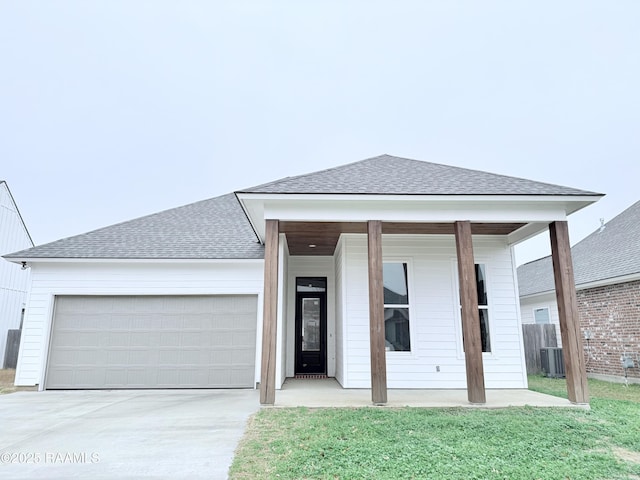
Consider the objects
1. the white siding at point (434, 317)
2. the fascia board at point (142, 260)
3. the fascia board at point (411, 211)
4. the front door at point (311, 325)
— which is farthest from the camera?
the front door at point (311, 325)

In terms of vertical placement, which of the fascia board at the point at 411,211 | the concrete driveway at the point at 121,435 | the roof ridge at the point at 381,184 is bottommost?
the concrete driveway at the point at 121,435

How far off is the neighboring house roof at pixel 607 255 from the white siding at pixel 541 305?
10.6 inches

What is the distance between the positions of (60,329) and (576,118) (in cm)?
2385

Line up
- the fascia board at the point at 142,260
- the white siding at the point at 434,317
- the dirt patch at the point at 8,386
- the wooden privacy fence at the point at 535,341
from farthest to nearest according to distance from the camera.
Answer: the wooden privacy fence at the point at 535,341 < the fascia board at the point at 142,260 < the dirt patch at the point at 8,386 < the white siding at the point at 434,317

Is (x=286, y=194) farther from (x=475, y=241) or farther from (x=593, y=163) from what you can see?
(x=593, y=163)

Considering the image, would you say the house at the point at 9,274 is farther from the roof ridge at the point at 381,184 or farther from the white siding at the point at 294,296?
the roof ridge at the point at 381,184

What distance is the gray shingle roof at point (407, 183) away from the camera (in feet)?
20.7

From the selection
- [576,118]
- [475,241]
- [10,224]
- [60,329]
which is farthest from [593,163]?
[10,224]

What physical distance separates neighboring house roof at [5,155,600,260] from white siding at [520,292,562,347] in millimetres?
8446

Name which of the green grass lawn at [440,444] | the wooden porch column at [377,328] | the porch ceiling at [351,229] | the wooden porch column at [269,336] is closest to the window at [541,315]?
the porch ceiling at [351,229]

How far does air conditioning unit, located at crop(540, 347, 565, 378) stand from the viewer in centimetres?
1055

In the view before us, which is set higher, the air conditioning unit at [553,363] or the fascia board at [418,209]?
the fascia board at [418,209]

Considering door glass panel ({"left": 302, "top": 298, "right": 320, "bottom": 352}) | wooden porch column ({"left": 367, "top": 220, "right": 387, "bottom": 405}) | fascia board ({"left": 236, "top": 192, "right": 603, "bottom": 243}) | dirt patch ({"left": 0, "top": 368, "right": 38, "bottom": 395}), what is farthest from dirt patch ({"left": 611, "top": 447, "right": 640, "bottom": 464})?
dirt patch ({"left": 0, "top": 368, "right": 38, "bottom": 395})

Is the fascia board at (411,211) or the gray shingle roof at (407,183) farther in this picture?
the fascia board at (411,211)
